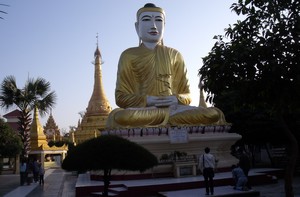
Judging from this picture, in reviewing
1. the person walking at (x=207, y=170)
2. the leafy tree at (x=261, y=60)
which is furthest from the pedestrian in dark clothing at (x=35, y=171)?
the leafy tree at (x=261, y=60)

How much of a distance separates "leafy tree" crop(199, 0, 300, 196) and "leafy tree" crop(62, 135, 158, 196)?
5.61 feet

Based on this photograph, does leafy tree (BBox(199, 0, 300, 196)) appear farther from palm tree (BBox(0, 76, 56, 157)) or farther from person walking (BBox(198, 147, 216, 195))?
palm tree (BBox(0, 76, 56, 157))

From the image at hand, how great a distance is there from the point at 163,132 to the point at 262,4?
299 inches

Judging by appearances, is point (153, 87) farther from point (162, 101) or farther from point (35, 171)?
point (35, 171)

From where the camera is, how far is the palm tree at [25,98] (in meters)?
23.1

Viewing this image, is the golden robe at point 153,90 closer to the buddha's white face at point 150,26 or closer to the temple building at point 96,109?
the buddha's white face at point 150,26

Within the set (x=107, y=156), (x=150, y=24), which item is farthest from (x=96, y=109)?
(x=107, y=156)

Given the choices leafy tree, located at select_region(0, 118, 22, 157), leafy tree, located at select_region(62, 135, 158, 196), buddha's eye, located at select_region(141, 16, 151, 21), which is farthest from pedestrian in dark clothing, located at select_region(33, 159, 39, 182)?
leafy tree, located at select_region(62, 135, 158, 196)

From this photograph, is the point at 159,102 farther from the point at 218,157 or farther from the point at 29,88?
the point at 29,88

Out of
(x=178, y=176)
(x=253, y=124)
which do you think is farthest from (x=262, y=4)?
(x=253, y=124)

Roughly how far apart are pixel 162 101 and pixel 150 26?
356 cm

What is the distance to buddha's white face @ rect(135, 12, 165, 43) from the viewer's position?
55.1 ft

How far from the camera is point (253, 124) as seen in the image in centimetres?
1738

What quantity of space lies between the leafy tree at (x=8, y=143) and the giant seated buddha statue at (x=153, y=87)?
10.4 meters
